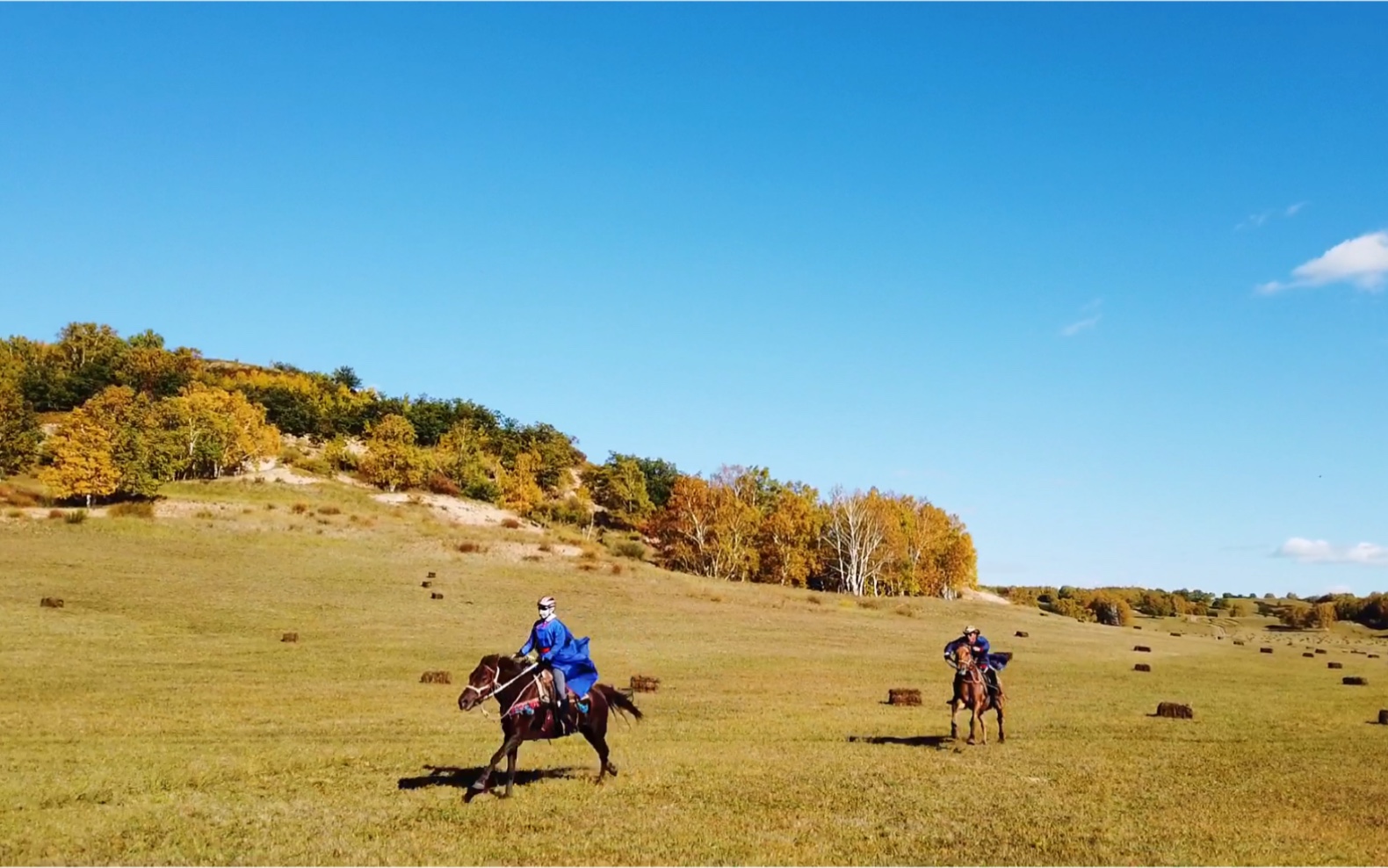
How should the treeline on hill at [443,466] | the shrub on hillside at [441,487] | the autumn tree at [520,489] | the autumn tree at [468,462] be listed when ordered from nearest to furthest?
the treeline on hill at [443,466] < the shrub on hillside at [441,487] < the autumn tree at [468,462] < the autumn tree at [520,489]

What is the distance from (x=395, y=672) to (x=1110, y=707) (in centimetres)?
2429

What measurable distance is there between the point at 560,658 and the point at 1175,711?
2133 centimetres

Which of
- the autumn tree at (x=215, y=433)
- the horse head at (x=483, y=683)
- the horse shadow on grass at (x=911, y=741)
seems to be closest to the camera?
the horse head at (x=483, y=683)

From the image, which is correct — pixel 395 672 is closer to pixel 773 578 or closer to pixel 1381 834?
pixel 1381 834

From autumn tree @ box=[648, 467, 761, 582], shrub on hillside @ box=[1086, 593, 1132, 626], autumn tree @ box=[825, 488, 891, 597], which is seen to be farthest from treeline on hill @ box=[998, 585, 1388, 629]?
autumn tree @ box=[648, 467, 761, 582]

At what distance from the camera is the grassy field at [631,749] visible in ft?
42.7

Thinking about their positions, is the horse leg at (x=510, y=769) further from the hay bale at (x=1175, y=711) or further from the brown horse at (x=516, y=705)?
the hay bale at (x=1175, y=711)

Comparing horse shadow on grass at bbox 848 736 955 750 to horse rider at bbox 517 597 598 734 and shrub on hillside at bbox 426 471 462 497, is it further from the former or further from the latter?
shrub on hillside at bbox 426 471 462 497

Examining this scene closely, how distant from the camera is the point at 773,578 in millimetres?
124875

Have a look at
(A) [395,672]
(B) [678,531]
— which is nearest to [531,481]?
(B) [678,531]

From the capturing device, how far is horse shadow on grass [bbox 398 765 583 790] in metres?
16.3

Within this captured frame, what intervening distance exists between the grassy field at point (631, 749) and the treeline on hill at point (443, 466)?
44357 millimetres

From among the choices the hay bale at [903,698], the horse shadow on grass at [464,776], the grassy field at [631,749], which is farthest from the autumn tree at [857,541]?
the horse shadow on grass at [464,776]

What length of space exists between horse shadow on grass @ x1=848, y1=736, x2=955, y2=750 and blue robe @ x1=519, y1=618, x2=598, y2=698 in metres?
9.00
